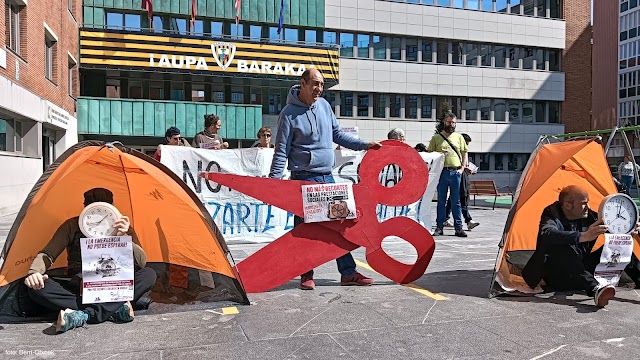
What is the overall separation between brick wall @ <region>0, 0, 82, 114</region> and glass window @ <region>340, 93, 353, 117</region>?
13074 mm

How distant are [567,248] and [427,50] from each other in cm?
2872

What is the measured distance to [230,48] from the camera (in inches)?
968

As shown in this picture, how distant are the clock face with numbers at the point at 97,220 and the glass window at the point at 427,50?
29.6 metres

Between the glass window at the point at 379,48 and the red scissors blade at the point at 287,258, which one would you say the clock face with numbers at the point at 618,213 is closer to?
the red scissors blade at the point at 287,258

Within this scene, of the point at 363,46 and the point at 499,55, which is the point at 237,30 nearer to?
the point at 363,46

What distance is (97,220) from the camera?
3984 mm

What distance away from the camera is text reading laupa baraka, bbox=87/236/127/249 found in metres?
3.93

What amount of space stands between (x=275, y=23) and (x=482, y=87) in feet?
43.3

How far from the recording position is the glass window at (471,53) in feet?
108

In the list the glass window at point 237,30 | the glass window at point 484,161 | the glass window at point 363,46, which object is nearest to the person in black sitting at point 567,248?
the glass window at point 237,30

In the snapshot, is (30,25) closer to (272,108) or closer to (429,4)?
(272,108)

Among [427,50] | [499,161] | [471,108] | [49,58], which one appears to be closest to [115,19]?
[49,58]

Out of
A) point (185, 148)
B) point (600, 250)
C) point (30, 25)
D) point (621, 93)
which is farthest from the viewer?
point (621, 93)

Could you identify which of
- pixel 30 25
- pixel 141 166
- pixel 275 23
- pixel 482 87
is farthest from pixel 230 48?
pixel 141 166
